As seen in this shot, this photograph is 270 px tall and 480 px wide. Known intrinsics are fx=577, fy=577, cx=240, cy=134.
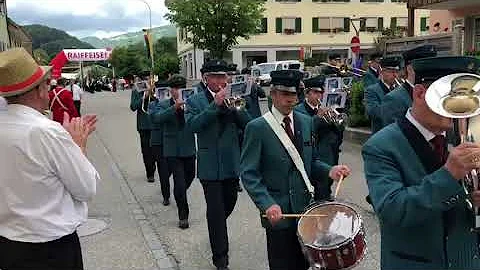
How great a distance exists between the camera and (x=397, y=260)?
8.75ft

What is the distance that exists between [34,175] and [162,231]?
414cm

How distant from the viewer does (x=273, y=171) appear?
3.97 meters

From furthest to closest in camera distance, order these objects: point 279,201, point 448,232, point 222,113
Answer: point 222,113
point 279,201
point 448,232

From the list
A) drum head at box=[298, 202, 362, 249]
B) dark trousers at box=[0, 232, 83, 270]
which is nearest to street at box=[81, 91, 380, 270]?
drum head at box=[298, 202, 362, 249]

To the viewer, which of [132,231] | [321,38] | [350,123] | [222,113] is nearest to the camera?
[222,113]

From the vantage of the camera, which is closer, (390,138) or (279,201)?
(390,138)

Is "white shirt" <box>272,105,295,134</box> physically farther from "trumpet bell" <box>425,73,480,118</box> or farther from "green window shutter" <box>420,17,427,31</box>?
"green window shutter" <box>420,17,427,31</box>

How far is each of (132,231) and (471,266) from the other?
5.10m

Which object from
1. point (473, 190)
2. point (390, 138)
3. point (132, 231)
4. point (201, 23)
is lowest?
point (132, 231)

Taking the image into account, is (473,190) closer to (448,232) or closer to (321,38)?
(448,232)

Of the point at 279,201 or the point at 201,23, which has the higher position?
the point at 201,23

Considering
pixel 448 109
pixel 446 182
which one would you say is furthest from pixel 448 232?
pixel 448 109

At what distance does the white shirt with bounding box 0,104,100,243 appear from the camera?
298 cm

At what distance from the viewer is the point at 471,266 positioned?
2.62 metres
